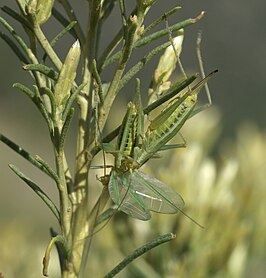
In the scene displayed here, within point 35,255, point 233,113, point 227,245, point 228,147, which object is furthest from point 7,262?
point 233,113

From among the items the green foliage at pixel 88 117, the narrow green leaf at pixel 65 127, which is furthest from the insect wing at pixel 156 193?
the narrow green leaf at pixel 65 127

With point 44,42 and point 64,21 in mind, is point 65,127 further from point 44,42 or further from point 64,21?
point 64,21

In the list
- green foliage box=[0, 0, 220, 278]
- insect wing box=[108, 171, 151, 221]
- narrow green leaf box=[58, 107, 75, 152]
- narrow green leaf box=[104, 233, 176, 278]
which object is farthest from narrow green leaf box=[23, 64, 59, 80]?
narrow green leaf box=[104, 233, 176, 278]

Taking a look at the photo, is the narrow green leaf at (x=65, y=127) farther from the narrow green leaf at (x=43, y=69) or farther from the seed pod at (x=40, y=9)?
the seed pod at (x=40, y=9)

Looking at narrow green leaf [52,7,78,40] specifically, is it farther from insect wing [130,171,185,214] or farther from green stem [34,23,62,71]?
insect wing [130,171,185,214]

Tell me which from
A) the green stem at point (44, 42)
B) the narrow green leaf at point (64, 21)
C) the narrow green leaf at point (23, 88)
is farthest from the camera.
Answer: the narrow green leaf at point (64, 21)
